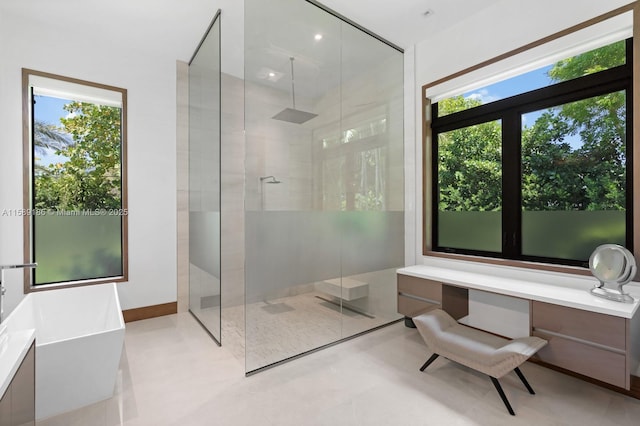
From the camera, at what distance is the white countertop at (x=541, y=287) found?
1839 mm

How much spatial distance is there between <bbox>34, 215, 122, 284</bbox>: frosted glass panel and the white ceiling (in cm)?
183

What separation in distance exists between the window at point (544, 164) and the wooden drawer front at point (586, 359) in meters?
0.75

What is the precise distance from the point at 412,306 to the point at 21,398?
9.05 feet

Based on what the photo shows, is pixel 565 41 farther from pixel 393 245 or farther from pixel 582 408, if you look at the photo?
pixel 582 408

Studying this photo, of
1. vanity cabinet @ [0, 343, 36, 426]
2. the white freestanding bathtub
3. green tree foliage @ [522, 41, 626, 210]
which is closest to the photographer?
vanity cabinet @ [0, 343, 36, 426]

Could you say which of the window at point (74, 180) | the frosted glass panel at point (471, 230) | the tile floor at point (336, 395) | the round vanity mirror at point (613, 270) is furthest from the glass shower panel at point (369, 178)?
the window at point (74, 180)

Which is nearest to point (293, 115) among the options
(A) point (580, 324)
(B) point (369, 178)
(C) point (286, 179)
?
(C) point (286, 179)

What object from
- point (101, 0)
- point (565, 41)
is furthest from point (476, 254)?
point (101, 0)

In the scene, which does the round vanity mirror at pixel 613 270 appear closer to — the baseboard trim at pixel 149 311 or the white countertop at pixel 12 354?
the white countertop at pixel 12 354

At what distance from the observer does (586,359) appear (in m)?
1.87

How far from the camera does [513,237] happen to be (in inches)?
108

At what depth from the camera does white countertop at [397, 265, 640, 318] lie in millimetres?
1839

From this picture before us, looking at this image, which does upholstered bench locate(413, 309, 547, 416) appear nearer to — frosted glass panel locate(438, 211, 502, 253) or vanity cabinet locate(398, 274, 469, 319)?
vanity cabinet locate(398, 274, 469, 319)

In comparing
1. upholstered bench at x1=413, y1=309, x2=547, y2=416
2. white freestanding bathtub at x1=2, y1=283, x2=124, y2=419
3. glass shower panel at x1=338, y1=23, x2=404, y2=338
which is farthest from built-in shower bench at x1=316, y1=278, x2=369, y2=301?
white freestanding bathtub at x1=2, y1=283, x2=124, y2=419
